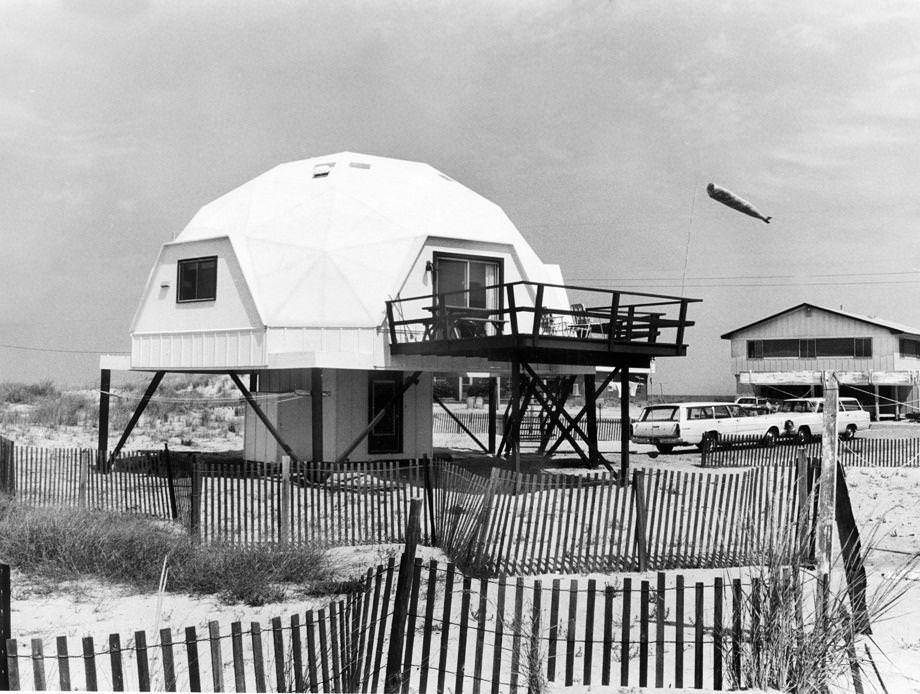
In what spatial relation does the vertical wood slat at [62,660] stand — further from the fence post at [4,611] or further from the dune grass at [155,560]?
the dune grass at [155,560]

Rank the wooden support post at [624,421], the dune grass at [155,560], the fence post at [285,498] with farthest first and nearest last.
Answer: the wooden support post at [624,421] → the fence post at [285,498] → the dune grass at [155,560]

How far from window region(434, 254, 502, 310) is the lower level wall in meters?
2.52

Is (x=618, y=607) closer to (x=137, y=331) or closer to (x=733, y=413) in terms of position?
(x=137, y=331)

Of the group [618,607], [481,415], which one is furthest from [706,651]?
[481,415]

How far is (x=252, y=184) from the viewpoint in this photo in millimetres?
23375

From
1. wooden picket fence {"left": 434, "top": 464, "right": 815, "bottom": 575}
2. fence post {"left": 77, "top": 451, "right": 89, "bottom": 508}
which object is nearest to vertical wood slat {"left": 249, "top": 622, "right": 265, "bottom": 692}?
wooden picket fence {"left": 434, "top": 464, "right": 815, "bottom": 575}

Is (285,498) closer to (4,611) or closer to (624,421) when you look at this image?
(4,611)

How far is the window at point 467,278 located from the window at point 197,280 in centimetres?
507

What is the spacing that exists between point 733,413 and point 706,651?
78.9 feet

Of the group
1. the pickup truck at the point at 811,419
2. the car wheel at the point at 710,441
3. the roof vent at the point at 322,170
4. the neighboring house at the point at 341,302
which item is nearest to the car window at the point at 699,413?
the car wheel at the point at 710,441

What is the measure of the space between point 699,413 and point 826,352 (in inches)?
1165

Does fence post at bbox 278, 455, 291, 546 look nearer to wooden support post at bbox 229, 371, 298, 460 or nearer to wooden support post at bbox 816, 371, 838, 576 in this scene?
wooden support post at bbox 816, 371, 838, 576

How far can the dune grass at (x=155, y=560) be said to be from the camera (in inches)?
405

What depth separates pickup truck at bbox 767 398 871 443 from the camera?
107 ft
